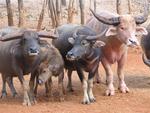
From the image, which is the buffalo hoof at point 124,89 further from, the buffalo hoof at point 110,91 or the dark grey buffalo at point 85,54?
the dark grey buffalo at point 85,54

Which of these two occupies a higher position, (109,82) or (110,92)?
(109,82)

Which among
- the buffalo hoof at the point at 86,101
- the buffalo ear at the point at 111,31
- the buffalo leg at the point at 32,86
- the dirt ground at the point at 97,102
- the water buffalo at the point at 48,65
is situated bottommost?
the dirt ground at the point at 97,102

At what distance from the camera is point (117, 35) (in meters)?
10.7

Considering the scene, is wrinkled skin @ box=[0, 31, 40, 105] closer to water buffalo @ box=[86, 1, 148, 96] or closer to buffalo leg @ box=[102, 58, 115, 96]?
water buffalo @ box=[86, 1, 148, 96]

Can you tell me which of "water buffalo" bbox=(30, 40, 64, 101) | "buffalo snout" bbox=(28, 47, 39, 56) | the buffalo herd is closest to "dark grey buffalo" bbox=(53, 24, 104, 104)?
the buffalo herd

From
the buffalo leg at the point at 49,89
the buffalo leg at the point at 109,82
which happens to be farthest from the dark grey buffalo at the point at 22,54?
the buffalo leg at the point at 109,82

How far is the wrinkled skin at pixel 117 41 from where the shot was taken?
1051 cm

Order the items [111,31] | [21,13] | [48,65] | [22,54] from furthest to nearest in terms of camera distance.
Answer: [21,13], [111,31], [48,65], [22,54]

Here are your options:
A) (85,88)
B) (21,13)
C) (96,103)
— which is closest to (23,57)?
(85,88)

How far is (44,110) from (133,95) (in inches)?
94.9

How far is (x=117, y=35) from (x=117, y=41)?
0.90ft

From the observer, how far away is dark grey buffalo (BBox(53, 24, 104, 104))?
1009 cm

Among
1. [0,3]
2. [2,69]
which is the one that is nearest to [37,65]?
[2,69]

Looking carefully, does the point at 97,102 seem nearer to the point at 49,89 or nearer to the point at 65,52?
the point at 49,89
